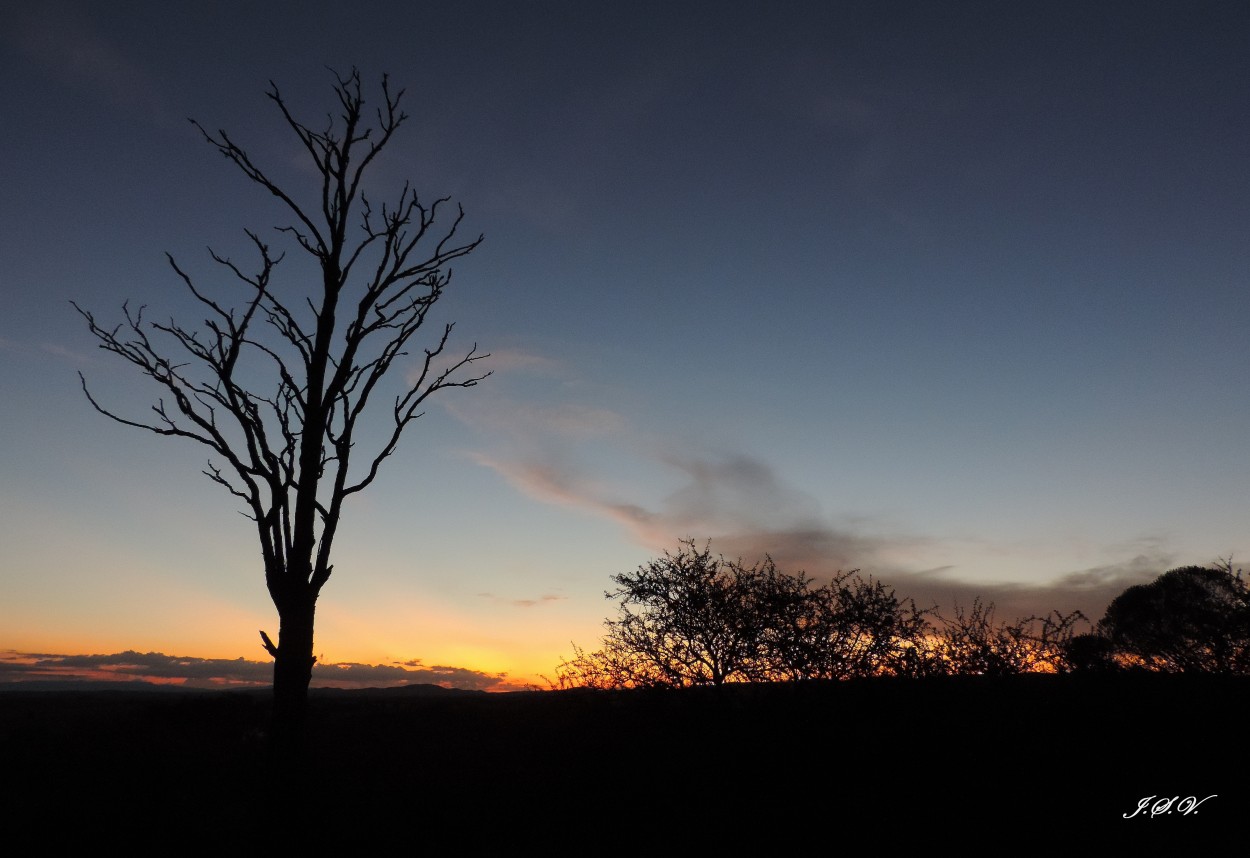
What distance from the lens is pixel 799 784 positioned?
8.55 meters

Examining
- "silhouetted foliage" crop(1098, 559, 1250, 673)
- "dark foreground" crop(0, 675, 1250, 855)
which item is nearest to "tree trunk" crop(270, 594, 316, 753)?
"dark foreground" crop(0, 675, 1250, 855)

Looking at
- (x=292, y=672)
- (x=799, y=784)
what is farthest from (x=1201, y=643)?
(x=292, y=672)

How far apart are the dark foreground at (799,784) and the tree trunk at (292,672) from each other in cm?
37

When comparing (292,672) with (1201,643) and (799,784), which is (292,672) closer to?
(799,784)

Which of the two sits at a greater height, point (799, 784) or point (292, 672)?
point (292, 672)

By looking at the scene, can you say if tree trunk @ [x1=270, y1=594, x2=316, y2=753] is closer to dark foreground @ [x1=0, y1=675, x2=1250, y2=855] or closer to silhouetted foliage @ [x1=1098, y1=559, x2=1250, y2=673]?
dark foreground @ [x1=0, y1=675, x2=1250, y2=855]

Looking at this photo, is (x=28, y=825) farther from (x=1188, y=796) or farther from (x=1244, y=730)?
(x=1244, y=730)

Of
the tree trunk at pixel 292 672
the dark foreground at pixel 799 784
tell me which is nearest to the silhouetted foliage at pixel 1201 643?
the dark foreground at pixel 799 784

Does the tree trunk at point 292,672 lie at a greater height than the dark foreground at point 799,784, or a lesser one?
greater

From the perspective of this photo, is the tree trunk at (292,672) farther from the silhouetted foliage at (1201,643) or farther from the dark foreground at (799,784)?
the silhouetted foliage at (1201,643)

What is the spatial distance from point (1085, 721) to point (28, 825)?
13.1 m

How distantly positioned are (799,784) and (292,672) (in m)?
6.36

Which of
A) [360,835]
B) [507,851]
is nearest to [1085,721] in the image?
[507,851]

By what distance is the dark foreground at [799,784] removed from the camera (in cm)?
A: 729
